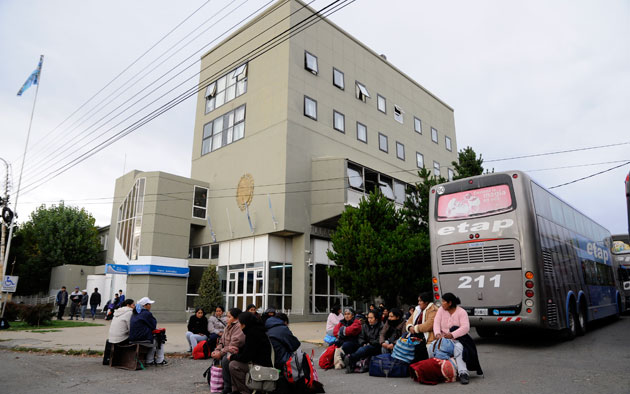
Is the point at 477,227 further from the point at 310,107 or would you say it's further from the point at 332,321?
the point at 310,107

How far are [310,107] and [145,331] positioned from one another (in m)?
20.2

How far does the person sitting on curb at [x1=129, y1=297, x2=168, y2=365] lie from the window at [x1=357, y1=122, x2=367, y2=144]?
75.6ft

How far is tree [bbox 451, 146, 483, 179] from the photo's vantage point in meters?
20.9

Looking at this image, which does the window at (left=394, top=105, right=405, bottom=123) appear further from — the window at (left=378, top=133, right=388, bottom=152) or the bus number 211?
the bus number 211

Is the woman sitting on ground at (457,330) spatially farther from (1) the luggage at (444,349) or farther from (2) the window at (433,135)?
(2) the window at (433,135)

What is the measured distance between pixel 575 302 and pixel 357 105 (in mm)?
21728

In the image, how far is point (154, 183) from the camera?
92.3ft

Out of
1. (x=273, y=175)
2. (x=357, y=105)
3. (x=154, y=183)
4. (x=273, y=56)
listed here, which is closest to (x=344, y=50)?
(x=357, y=105)

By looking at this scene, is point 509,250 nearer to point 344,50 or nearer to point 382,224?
point 382,224

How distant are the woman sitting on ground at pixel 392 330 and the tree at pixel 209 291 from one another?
1830cm

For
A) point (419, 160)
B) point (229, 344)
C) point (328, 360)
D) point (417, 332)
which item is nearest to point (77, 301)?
point (328, 360)

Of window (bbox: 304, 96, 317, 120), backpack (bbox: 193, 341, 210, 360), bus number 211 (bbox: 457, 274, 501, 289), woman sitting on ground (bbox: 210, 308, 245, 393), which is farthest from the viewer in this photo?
window (bbox: 304, 96, 317, 120)

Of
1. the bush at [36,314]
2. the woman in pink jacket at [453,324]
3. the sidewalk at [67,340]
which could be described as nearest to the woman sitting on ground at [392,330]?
the woman in pink jacket at [453,324]

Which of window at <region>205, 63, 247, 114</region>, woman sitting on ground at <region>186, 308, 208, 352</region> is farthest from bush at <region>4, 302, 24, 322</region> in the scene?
window at <region>205, 63, 247, 114</region>
